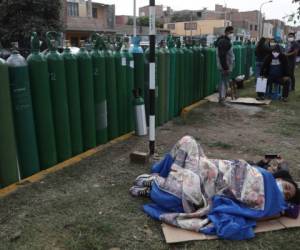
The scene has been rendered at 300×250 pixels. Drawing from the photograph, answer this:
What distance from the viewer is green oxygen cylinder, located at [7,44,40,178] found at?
3.87 metres

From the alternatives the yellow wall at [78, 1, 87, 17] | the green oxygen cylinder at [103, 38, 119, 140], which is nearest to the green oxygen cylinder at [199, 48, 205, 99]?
the green oxygen cylinder at [103, 38, 119, 140]

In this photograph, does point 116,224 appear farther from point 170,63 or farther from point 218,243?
point 170,63

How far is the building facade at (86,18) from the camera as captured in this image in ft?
124

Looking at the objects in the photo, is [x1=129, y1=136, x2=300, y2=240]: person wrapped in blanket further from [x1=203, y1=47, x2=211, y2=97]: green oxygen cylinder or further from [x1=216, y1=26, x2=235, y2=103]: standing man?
[x1=203, y1=47, x2=211, y2=97]: green oxygen cylinder

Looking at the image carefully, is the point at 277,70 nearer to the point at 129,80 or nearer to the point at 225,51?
the point at 225,51

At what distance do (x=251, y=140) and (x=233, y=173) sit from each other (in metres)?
2.83

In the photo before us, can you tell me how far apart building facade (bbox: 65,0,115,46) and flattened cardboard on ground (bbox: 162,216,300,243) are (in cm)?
3383

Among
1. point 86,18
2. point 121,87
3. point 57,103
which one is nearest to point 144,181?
point 57,103

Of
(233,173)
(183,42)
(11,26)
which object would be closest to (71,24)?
(11,26)

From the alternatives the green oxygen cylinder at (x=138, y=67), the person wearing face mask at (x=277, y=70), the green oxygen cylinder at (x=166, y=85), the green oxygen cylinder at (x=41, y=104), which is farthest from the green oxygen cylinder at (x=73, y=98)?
the person wearing face mask at (x=277, y=70)

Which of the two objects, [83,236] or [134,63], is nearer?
[83,236]

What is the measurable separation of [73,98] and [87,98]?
0.89 ft

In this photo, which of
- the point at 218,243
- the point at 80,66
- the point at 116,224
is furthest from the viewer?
the point at 80,66

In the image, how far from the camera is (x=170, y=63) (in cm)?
685
